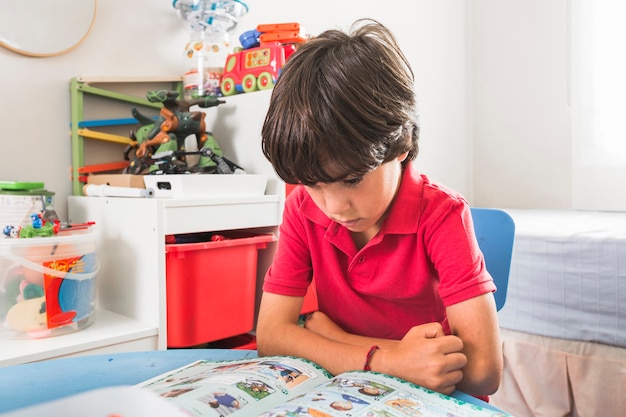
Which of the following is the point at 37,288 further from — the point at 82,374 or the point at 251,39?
the point at 251,39

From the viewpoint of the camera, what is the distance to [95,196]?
1228mm

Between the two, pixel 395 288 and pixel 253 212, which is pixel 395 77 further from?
pixel 253 212

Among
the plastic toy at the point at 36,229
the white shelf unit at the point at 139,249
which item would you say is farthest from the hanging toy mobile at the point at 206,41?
the plastic toy at the point at 36,229

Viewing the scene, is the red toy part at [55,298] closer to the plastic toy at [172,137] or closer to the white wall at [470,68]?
the plastic toy at [172,137]

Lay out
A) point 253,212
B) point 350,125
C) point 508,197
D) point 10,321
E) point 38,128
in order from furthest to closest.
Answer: point 508,197, point 38,128, point 253,212, point 10,321, point 350,125

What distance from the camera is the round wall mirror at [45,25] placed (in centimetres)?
123

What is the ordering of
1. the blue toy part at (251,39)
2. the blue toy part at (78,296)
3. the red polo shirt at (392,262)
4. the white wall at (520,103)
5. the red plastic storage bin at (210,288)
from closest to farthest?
the red polo shirt at (392,262) → the blue toy part at (78,296) → the red plastic storage bin at (210,288) → the blue toy part at (251,39) → the white wall at (520,103)

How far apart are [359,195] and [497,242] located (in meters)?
0.47

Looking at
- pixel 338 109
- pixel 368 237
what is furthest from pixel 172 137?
pixel 338 109

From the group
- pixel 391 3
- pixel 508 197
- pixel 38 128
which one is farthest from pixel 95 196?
pixel 508 197

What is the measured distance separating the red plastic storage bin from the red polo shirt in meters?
0.38

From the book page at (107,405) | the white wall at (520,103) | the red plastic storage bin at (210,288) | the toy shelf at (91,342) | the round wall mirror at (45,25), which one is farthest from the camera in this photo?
the white wall at (520,103)

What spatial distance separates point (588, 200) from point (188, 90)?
1.58m

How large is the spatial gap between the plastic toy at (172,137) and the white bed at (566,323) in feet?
2.90
